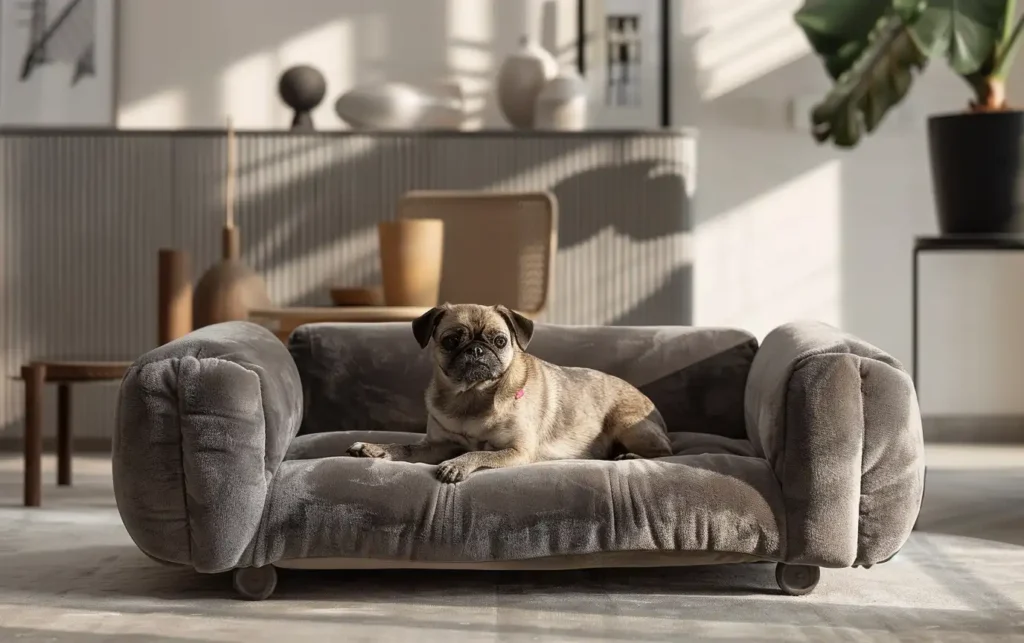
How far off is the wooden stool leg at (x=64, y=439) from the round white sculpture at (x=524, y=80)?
2444 millimetres

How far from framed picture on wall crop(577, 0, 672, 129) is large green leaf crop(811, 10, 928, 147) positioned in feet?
2.99

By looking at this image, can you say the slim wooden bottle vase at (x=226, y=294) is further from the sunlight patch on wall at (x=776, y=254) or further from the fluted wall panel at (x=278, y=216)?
the sunlight patch on wall at (x=776, y=254)

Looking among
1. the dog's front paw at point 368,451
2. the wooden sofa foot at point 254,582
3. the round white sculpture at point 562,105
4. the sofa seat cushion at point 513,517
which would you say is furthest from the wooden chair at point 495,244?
the wooden sofa foot at point 254,582

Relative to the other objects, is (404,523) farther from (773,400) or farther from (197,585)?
(773,400)

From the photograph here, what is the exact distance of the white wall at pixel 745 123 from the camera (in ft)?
20.3

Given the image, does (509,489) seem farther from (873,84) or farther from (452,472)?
(873,84)

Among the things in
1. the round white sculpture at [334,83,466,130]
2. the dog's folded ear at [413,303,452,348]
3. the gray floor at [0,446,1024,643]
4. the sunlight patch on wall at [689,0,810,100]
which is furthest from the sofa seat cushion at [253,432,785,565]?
the sunlight patch on wall at [689,0,810,100]

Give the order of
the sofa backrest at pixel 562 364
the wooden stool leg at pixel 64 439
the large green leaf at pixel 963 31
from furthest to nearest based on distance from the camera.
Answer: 1. the wooden stool leg at pixel 64 439
2. the large green leaf at pixel 963 31
3. the sofa backrest at pixel 562 364

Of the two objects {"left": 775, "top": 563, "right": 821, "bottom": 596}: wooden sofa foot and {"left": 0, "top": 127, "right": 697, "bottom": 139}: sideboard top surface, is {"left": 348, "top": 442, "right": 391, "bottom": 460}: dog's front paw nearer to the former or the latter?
{"left": 775, "top": 563, "right": 821, "bottom": 596}: wooden sofa foot

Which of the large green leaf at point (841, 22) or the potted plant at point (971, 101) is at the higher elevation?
the large green leaf at point (841, 22)

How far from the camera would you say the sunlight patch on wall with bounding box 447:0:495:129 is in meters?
6.22

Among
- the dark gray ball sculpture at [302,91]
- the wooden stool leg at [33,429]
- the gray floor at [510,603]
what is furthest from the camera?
the dark gray ball sculpture at [302,91]

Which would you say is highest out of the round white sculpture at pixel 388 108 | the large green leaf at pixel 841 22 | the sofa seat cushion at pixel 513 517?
the large green leaf at pixel 841 22

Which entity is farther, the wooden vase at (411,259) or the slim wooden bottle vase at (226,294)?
the slim wooden bottle vase at (226,294)
